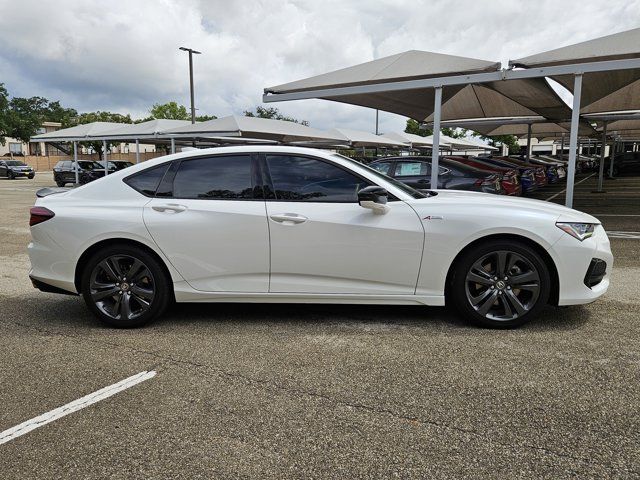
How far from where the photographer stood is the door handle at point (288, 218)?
3.97 metres

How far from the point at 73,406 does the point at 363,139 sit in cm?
2719

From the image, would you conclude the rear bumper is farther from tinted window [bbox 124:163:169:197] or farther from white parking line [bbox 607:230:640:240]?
white parking line [bbox 607:230:640:240]

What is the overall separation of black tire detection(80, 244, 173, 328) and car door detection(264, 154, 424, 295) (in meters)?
0.98

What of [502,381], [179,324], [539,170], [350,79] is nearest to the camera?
[502,381]

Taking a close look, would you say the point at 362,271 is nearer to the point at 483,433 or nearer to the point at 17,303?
the point at 483,433

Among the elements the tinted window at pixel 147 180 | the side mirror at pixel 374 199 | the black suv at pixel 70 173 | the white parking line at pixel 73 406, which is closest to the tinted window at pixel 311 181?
the side mirror at pixel 374 199

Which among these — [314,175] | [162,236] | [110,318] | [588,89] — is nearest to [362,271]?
[314,175]

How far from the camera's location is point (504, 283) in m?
3.95

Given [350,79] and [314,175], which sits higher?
[350,79]

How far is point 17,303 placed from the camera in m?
5.00

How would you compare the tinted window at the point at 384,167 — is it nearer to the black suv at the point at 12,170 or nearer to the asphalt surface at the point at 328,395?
the asphalt surface at the point at 328,395

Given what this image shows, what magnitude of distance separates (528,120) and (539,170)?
3.26 m

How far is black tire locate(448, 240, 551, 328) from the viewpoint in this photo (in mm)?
3902

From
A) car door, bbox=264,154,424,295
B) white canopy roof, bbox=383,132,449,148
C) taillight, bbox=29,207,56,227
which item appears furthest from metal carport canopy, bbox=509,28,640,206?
white canopy roof, bbox=383,132,449,148
